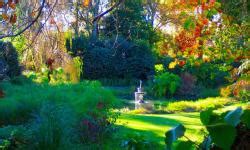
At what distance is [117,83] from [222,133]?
61.5ft

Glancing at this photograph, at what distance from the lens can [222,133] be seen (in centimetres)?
75

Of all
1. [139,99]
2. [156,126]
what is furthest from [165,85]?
[156,126]

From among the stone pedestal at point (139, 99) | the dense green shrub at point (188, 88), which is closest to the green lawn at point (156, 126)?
the stone pedestal at point (139, 99)

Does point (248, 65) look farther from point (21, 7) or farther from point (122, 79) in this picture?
point (122, 79)

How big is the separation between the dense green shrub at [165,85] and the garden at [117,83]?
1.6 inches

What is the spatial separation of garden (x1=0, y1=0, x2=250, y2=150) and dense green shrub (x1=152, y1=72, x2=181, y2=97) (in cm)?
4

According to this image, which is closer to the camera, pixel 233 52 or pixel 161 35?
pixel 233 52

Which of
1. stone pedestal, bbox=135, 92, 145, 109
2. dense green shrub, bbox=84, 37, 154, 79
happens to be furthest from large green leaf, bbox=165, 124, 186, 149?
dense green shrub, bbox=84, 37, 154, 79

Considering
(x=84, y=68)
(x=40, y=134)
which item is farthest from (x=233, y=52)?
(x=84, y=68)

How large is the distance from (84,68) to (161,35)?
27.0 feet

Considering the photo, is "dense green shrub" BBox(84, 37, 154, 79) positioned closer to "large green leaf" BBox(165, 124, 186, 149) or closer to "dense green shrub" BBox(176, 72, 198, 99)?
"dense green shrub" BBox(176, 72, 198, 99)

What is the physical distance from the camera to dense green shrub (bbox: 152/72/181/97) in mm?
16406

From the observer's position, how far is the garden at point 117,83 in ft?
8.86

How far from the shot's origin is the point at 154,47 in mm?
22594
